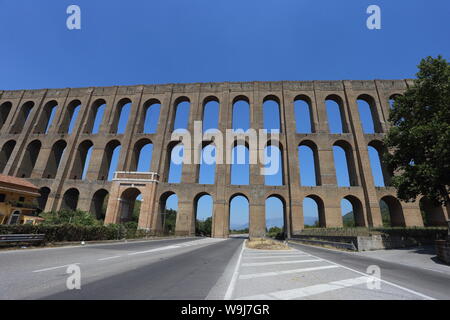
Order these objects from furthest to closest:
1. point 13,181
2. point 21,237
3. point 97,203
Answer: point 97,203 < point 13,181 < point 21,237

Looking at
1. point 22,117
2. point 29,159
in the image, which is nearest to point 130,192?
point 29,159

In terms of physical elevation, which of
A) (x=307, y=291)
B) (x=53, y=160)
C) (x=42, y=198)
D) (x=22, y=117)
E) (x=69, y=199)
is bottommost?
(x=307, y=291)

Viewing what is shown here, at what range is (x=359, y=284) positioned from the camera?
17.9 feet

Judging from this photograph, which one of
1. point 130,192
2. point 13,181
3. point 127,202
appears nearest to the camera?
point 13,181

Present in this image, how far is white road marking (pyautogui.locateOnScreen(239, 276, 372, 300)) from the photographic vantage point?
13.8 feet

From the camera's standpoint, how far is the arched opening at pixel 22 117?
40.1 meters

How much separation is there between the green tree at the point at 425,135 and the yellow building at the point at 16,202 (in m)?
39.8

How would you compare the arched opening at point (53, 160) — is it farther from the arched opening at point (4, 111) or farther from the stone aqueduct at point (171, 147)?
the arched opening at point (4, 111)

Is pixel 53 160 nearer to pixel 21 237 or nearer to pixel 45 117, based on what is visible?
pixel 45 117

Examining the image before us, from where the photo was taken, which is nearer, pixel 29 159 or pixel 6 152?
pixel 29 159

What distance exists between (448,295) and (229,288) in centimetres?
505

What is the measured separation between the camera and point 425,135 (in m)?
14.5

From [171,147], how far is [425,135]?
32858mm
